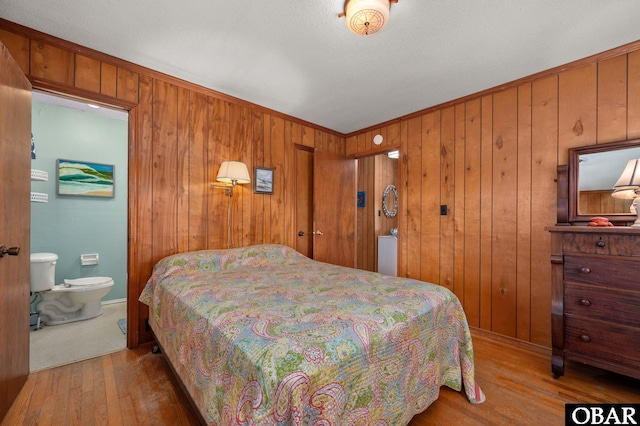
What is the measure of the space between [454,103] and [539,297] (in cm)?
205

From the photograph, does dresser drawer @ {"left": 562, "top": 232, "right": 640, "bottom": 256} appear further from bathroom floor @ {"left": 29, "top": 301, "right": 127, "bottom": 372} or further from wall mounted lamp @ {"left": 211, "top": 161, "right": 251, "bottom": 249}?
bathroom floor @ {"left": 29, "top": 301, "right": 127, "bottom": 372}

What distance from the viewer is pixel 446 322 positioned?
1.62 m

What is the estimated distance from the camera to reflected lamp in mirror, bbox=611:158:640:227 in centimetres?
198

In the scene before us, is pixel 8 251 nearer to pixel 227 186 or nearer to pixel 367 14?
pixel 227 186

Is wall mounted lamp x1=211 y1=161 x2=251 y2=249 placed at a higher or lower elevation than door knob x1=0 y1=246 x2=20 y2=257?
higher

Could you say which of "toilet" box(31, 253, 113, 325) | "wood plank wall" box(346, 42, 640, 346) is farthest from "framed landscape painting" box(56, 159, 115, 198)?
"wood plank wall" box(346, 42, 640, 346)

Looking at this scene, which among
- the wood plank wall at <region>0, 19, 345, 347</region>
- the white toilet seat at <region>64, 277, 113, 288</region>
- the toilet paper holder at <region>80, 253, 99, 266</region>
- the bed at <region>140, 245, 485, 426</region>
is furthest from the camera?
the toilet paper holder at <region>80, 253, 99, 266</region>

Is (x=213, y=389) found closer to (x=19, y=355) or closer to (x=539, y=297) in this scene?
(x=19, y=355)

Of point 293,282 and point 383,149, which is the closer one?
point 293,282

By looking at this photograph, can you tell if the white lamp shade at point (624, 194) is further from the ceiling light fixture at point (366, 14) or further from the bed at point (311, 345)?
the ceiling light fixture at point (366, 14)

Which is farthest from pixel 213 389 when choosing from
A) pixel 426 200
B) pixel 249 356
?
pixel 426 200

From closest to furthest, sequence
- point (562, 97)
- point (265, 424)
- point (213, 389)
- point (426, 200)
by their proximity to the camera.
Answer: point (265, 424), point (213, 389), point (562, 97), point (426, 200)

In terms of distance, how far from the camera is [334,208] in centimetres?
388

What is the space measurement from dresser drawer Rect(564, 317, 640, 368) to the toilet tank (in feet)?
15.1
